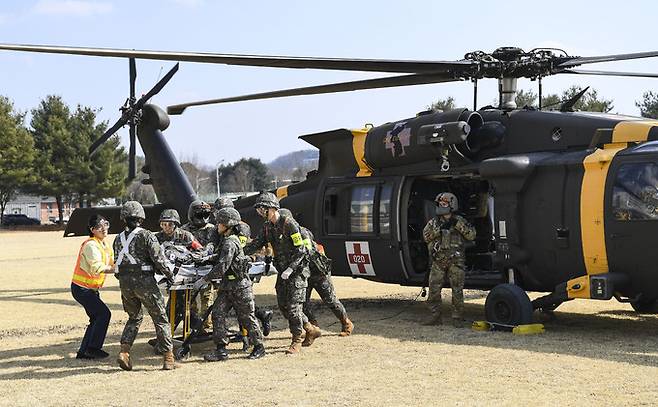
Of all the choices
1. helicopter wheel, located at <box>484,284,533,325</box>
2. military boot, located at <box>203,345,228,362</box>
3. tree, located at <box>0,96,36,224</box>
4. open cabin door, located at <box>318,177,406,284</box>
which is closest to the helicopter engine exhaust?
open cabin door, located at <box>318,177,406,284</box>

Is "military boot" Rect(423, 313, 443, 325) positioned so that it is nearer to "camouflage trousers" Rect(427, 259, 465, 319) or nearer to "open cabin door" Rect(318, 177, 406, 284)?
"camouflage trousers" Rect(427, 259, 465, 319)

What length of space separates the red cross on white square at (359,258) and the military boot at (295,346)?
293 cm

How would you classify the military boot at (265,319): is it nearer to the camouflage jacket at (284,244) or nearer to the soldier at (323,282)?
the soldier at (323,282)

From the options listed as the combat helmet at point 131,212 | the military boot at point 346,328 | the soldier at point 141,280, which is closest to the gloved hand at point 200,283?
the soldier at point 141,280

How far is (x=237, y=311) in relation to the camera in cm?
802

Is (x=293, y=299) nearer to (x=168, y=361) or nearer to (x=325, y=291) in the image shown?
(x=325, y=291)

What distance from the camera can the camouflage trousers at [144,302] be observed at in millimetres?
7508

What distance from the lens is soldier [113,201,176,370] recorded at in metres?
7.51

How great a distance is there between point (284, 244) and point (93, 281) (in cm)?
208

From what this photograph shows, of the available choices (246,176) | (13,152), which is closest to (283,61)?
(13,152)

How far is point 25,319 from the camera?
11414 millimetres

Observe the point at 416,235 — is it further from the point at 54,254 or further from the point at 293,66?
the point at 54,254

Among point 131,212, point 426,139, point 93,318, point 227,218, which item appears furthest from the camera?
point 426,139

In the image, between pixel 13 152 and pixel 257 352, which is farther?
pixel 13 152
